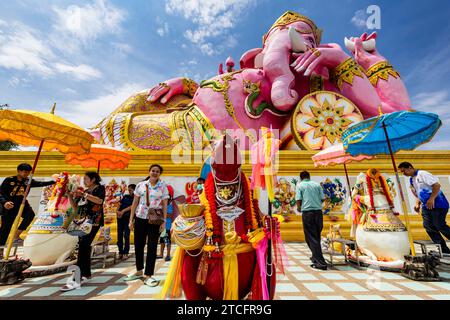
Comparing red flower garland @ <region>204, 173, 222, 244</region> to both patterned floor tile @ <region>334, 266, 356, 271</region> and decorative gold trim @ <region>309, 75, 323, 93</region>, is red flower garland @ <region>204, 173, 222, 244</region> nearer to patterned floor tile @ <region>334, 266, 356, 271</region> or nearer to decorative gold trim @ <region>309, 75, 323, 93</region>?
patterned floor tile @ <region>334, 266, 356, 271</region>

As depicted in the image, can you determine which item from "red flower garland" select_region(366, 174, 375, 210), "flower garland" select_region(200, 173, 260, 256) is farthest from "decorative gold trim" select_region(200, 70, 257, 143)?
"flower garland" select_region(200, 173, 260, 256)

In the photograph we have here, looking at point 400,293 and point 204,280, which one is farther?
point 400,293

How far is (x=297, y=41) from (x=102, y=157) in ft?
22.9

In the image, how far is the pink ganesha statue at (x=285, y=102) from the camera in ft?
24.4

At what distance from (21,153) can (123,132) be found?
277 centimetres

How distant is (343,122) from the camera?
24.0 ft

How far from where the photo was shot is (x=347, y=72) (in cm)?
780

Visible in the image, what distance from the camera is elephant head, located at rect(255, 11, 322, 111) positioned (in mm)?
7562

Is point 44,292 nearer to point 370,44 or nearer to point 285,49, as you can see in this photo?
point 285,49

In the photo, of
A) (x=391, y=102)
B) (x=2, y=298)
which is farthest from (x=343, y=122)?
(x=2, y=298)
